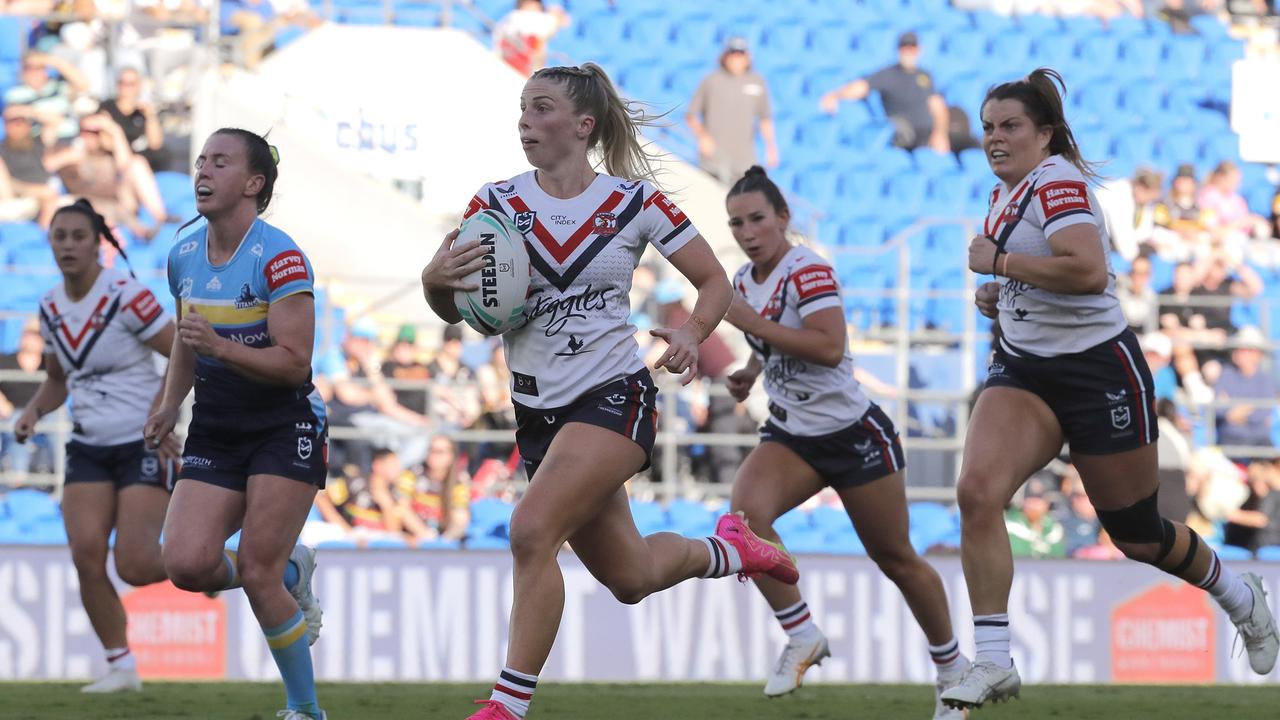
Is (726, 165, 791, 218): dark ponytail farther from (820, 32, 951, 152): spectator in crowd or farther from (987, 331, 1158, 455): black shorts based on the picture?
(820, 32, 951, 152): spectator in crowd

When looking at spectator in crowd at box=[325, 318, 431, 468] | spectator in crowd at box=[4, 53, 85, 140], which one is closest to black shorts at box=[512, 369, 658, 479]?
spectator in crowd at box=[325, 318, 431, 468]

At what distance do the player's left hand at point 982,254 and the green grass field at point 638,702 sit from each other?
2195 millimetres

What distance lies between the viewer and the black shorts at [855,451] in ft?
25.0

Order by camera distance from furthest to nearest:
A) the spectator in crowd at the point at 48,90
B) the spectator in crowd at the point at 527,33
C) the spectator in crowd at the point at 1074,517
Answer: the spectator in crowd at the point at 527,33
the spectator in crowd at the point at 48,90
the spectator in crowd at the point at 1074,517

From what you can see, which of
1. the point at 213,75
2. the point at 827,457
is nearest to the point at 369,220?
the point at 213,75

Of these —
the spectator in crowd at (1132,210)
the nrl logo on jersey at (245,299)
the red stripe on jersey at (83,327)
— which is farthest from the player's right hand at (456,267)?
the spectator in crowd at (1132,210)

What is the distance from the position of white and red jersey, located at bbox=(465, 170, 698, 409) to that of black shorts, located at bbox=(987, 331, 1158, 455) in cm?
165

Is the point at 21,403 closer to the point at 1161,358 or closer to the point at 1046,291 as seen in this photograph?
the point at 1161,358

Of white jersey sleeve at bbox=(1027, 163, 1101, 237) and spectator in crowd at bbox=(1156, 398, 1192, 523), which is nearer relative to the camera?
white jersey sleeve at bbox=(1027, 163, 1101, 237)

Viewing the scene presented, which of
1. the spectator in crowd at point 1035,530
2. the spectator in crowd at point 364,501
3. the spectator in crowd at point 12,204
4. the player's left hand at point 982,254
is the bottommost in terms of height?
the spectator in crowd at point 1035,530

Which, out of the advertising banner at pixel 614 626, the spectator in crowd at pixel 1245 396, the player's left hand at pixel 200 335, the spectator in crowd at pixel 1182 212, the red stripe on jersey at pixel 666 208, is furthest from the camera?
the spectator in crowd at pixel 1182 212

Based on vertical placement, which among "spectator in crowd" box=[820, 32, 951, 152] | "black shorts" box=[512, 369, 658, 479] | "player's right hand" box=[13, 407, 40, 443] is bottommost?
"black shorts" box=[512, 369, 658, 479]

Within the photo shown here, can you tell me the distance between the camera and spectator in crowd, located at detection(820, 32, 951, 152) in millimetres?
19125

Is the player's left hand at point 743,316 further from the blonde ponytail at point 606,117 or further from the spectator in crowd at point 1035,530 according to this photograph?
the spectator in crowd at point 1035,530
